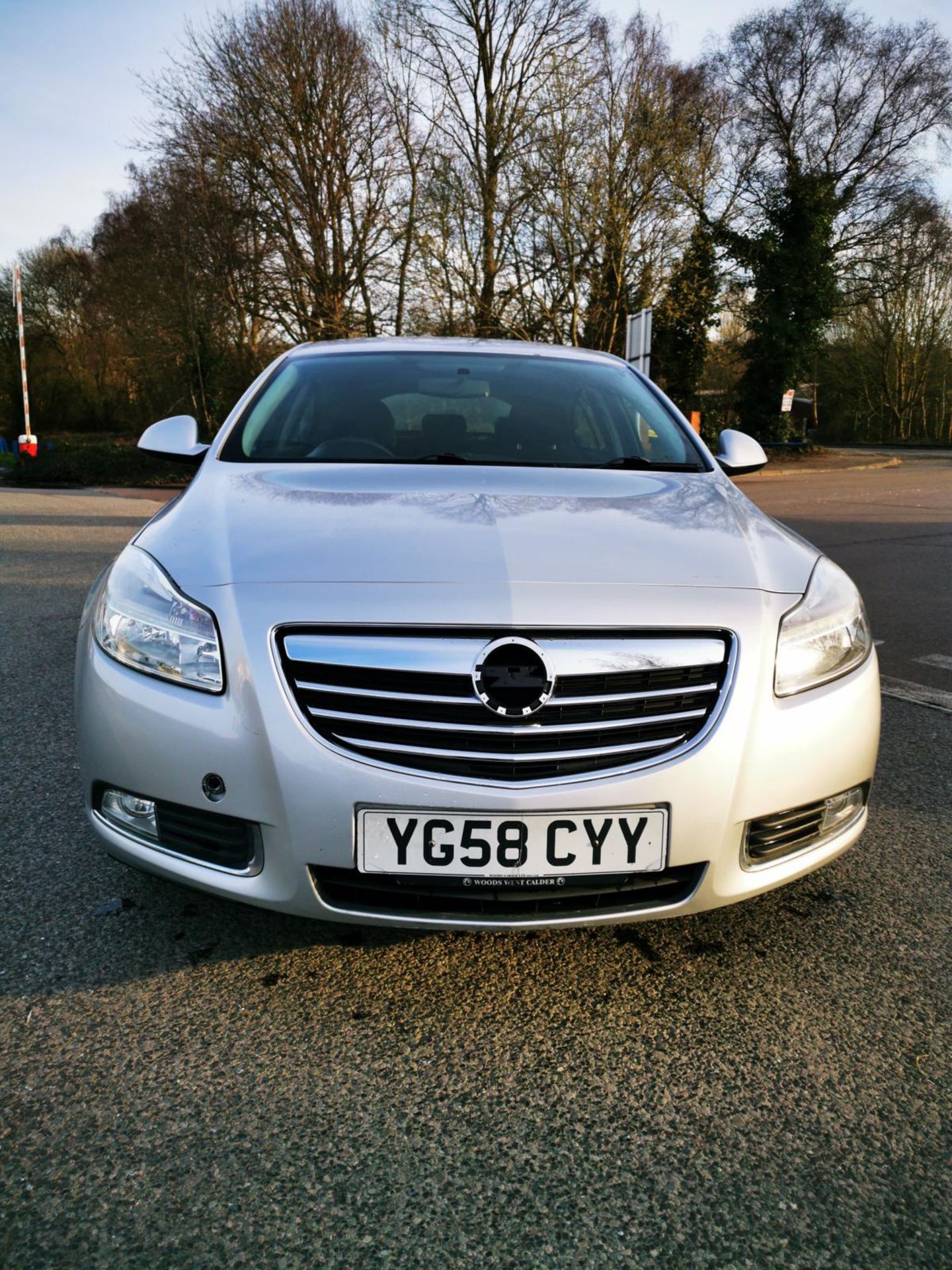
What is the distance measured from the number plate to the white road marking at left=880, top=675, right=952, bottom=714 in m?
2.77

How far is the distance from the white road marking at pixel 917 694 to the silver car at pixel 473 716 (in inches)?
87.1

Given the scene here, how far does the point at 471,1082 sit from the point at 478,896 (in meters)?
0.31

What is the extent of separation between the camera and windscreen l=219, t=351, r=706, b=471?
3051 millimetres

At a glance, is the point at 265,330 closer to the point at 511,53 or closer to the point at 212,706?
the point at 511,53

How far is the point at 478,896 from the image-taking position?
1871 mm

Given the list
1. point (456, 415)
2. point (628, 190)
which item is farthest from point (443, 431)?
point (628, 190)

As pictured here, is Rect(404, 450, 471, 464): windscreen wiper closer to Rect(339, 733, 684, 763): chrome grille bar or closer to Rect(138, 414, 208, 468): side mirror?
Rect(138, 414, 208, 468): side mirror

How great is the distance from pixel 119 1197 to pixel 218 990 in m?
0.56

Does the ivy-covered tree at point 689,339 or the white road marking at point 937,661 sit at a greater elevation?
the ivy-covered tree at point 689,339

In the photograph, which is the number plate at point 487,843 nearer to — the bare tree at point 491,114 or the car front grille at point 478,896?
the car front grille at point 478,896

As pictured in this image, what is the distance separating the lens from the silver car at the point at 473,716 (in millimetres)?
1847

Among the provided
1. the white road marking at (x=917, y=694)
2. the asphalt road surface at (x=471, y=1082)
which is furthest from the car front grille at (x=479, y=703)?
the white road marking at (x=917, y=694)

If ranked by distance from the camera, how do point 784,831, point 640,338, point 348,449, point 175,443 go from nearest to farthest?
point 784,831 → point 348,449 → point 175,443 → point 640,338

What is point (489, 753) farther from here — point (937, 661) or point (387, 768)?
point (937, 661)
